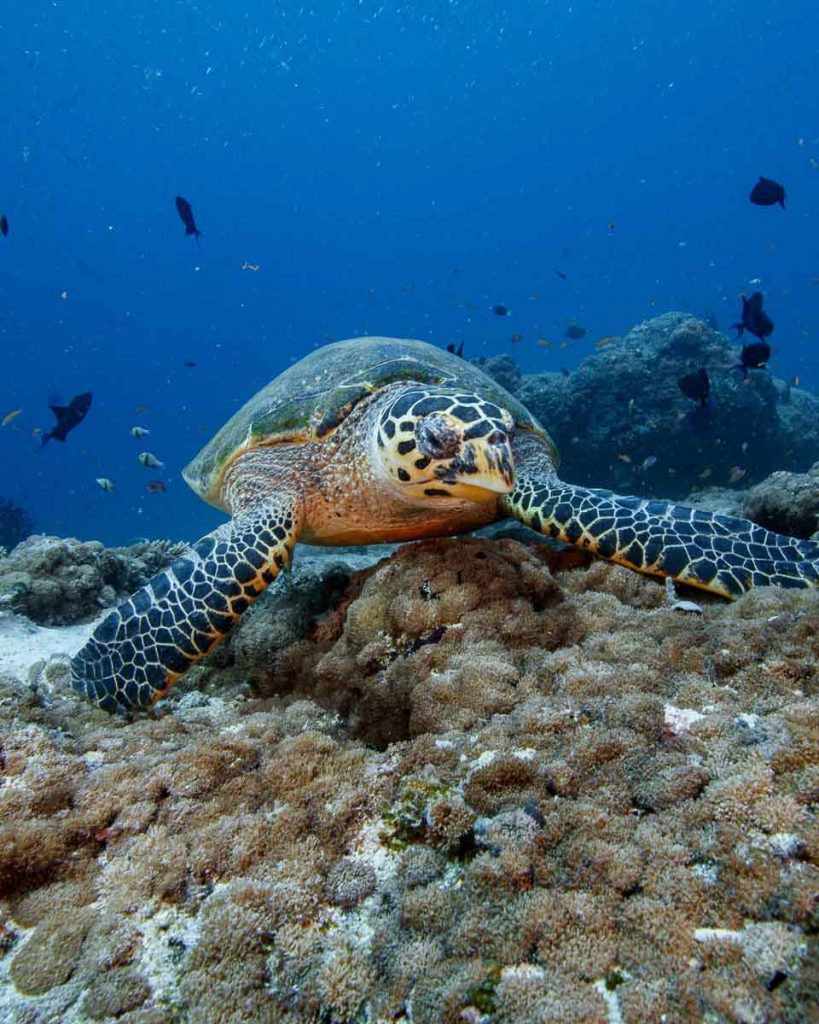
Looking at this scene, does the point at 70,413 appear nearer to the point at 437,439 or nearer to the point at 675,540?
the point at 437,439

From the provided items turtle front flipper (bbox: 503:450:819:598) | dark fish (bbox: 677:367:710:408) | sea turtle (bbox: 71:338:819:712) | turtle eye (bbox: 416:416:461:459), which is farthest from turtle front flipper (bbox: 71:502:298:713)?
dark fish (bbox: 677:367:710:408)

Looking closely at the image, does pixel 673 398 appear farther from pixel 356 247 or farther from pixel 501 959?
pixel 356 247

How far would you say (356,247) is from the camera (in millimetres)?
108312

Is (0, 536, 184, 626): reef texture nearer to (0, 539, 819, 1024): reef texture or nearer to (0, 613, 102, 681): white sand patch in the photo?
(0, 613, 102, 681): white sand patch

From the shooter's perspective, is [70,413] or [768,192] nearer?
[70,413]

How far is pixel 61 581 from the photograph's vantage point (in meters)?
4.53

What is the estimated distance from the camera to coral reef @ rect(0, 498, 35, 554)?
58.8ft

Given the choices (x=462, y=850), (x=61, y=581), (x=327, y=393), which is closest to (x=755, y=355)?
(x=327, y=393)

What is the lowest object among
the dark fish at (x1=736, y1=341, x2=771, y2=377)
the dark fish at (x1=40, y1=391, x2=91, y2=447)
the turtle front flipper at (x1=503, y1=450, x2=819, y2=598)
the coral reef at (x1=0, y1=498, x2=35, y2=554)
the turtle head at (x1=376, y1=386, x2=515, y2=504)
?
the turtle front flipper at (x1=503, y1=450, x2=819, y2=598)

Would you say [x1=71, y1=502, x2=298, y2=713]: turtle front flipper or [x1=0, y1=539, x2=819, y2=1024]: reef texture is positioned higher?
[x1=71, y1=502, x2=298, y2=713]: turtle front flipper

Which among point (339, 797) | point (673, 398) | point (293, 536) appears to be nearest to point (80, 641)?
point (293, 536)

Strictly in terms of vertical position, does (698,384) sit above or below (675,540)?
above

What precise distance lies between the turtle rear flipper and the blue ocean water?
6955 centimetres

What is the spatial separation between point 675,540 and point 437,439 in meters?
1.49
